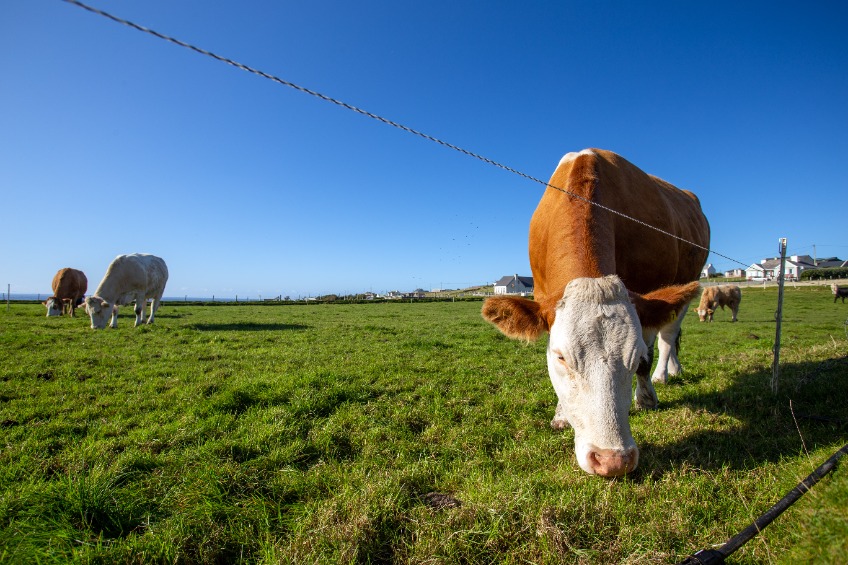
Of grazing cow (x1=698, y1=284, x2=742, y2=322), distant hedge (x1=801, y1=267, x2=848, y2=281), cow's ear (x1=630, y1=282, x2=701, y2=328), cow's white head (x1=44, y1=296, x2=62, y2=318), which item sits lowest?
cow's white head (x1=44, y1=296, x2=62, y2=318)

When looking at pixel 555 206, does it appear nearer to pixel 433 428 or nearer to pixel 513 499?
pixel 433 428

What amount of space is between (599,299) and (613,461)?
115 centimetres

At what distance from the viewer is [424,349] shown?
362 inches

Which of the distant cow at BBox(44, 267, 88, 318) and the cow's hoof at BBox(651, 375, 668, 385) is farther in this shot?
the distant cow at BBox(44, 267, 88, 318)

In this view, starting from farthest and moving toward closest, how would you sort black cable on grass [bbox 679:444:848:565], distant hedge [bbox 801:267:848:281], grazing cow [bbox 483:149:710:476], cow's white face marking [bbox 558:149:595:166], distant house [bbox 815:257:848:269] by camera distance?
distant house [bbox 815:257:848:269] < distant hedge [bbox 801:267:848:281] < cow's white face marking [bbox 558:149:595:166] < grazing cow [bbox 483:149:710:476] < black cable on grass [bbox 679:444:848:565]

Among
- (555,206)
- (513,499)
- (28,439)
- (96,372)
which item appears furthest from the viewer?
(96,372)

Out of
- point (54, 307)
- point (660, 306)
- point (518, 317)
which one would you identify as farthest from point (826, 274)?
point (54, 307)

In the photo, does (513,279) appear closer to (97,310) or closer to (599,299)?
(97,310)

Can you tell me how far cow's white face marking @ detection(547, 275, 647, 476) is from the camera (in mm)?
2631

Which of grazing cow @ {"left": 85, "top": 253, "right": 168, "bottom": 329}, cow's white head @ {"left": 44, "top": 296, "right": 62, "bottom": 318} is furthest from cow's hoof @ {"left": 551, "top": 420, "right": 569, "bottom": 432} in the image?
cow's white head @ {"left": 44, "top": 296, "right": 62, "bottom": 318}

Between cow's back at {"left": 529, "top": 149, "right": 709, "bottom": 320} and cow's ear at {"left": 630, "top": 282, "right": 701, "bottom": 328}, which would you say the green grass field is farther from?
cow's back at {"left": 529, "top": 149, "right": 709, "bottom": 320}

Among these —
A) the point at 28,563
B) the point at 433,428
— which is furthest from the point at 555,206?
the point at 28,563

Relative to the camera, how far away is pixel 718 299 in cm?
2208

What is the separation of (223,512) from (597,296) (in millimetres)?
2966
